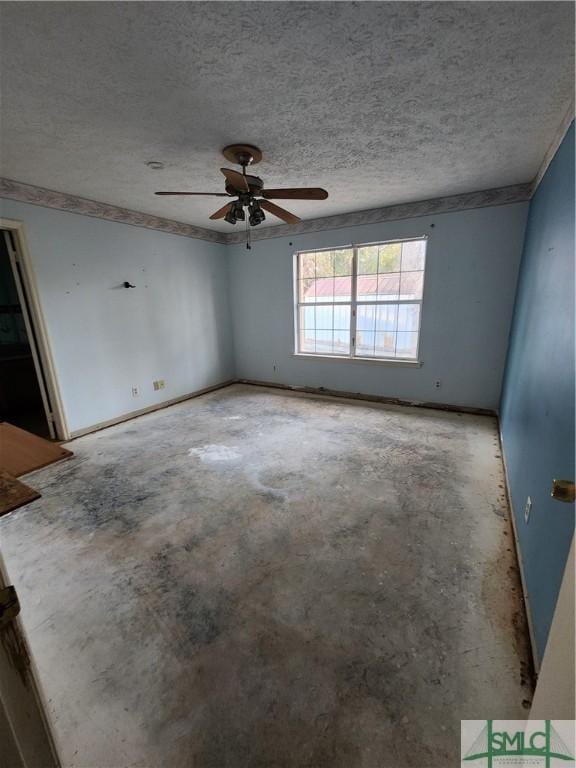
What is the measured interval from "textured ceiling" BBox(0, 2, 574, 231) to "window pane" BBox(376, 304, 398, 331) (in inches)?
67.7

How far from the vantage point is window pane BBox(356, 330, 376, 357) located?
458 cm

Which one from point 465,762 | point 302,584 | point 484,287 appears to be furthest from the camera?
point 484,287

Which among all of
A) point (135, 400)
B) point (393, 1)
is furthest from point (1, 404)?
point (393, 1)

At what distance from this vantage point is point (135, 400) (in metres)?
4.29

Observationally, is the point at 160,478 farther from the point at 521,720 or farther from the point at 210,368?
the point at 210,368

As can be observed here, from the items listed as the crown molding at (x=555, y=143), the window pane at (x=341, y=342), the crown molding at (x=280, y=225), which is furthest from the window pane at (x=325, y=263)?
the crown molding at (x=555, y=143)

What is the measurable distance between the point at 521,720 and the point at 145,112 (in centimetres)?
329

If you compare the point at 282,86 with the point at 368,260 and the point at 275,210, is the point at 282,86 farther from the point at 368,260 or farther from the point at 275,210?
the point at 368,260

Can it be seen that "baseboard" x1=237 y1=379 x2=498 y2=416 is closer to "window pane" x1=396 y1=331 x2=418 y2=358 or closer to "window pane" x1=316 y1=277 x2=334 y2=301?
"window pane" x1=396 y1=331 x2=418 y2=358

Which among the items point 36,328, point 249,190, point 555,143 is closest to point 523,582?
point 555,143

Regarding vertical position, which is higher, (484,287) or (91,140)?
(91,140)

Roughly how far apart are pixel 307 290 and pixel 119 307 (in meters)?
2.62

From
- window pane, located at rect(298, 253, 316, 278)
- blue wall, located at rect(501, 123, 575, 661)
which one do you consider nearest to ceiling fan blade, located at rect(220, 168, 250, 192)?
blue wall, located at rect(501, 123, 575, 661)

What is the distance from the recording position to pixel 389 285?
14.1 ft
